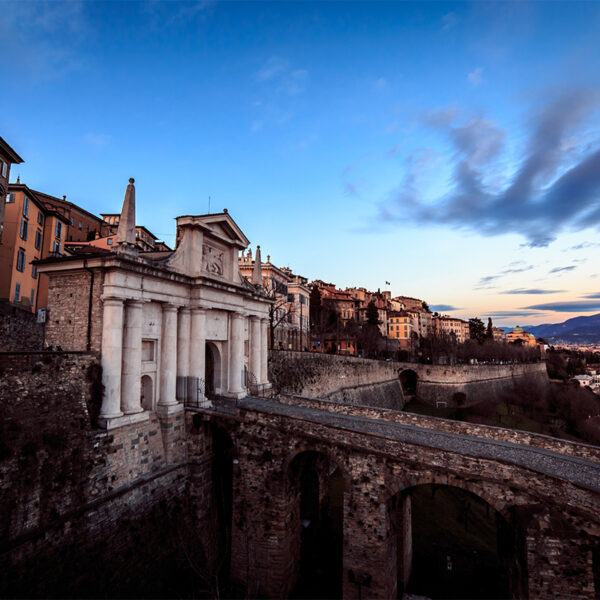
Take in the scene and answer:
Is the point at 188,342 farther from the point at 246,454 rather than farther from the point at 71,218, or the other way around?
the point at 71,218

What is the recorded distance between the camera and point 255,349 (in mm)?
21766

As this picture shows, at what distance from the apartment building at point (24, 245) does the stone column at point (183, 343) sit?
14.0 metres

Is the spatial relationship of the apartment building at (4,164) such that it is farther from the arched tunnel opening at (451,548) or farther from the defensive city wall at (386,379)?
the arched tunnel opening at (451,548)

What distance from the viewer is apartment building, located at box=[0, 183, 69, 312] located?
1025 inches

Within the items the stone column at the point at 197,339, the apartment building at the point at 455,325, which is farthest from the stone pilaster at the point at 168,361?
the apartment building at the point at 455,325

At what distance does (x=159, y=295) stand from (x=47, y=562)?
8938 millimetres

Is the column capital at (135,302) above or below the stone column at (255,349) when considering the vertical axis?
above

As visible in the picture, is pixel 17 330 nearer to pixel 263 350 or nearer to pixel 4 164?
pixel 4 164

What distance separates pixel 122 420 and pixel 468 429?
13.8 metres

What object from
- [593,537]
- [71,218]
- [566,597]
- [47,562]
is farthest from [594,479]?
[71,218]

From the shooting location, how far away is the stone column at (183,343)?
642 inches

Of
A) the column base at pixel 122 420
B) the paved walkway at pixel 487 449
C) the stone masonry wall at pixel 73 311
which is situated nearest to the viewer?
the paved walkway at pixel 487 449

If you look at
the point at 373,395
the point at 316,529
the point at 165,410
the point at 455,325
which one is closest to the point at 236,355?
the point at 165,410

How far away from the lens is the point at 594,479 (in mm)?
10625
